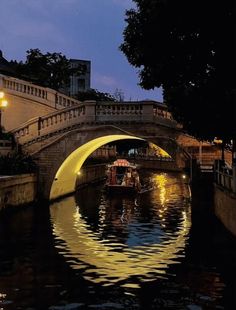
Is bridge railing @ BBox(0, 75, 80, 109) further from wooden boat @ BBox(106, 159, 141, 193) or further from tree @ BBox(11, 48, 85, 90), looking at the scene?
tree @ BBox(11, 48, 85, 90)

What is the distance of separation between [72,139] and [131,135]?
3351mm

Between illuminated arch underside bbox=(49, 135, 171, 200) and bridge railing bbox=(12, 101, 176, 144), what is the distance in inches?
55.1

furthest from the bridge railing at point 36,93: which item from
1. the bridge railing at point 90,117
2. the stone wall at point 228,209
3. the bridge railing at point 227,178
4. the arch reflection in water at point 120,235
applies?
the stone wall at point 228,209

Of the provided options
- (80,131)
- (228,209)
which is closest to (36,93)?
(80,131)

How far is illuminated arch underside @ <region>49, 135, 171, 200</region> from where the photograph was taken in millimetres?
28969

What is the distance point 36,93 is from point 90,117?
283 inches

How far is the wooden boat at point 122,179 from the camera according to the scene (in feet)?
114

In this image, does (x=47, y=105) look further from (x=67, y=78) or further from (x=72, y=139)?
(x=67, y=78)

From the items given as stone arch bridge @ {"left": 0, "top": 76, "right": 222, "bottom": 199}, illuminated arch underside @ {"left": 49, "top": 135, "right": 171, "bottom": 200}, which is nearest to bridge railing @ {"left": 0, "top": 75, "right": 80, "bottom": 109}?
stone arch bridge @ {"left": 0, "top": 76, "right": 222, "bottom": 199}

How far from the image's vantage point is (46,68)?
163ft

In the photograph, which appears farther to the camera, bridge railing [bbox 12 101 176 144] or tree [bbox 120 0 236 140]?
bridge railing [bbox 12 101 176 144]

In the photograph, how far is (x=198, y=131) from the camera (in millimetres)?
18812

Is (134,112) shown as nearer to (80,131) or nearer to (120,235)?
(80,131)

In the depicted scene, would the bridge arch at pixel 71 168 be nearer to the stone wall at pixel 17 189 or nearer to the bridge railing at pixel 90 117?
the bridge railing at pixel 90 117
